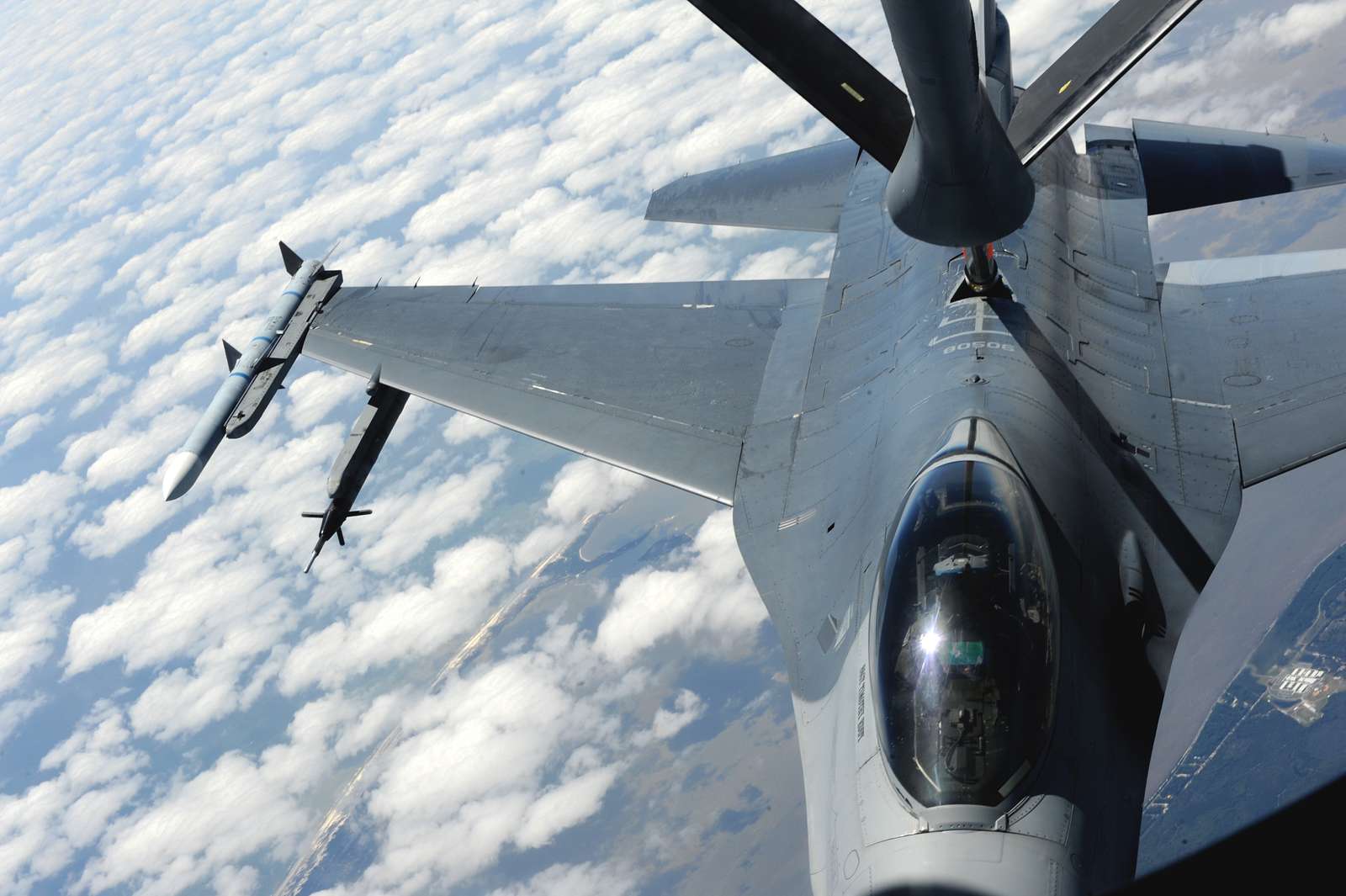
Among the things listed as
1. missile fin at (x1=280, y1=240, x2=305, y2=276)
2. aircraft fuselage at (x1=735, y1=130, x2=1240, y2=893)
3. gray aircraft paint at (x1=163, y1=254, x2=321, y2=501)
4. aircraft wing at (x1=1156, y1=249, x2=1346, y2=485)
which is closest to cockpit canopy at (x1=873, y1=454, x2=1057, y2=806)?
aircraft fuselage at (x1=735, y1=130, x2=1240, y2=893)

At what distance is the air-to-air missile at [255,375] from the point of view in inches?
688

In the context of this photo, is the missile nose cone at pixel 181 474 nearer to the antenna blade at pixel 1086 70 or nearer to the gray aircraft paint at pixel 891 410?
the gray aircraft paint at pixel 891 410

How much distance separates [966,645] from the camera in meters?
7.34

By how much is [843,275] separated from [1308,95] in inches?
5806

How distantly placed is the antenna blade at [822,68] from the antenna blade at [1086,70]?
1244 millimetres

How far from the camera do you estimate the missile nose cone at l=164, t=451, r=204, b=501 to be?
17.0 metres

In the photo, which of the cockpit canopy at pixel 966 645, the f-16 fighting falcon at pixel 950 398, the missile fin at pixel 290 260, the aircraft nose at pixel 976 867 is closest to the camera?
the aircraft nose at pixel 976 867

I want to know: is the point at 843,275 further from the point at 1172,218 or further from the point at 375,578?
the point at 1172,218

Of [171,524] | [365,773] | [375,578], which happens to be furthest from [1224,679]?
[171,524]

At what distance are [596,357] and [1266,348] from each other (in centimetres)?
1021

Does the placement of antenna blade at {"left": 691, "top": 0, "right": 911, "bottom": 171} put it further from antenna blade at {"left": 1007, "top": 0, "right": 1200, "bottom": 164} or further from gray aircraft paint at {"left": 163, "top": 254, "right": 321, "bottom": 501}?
gray aircraft paint at {"left": 163, "top": 254, "right": 321, "bottom": 501}

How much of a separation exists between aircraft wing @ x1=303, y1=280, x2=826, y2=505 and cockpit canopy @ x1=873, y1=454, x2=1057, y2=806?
535 cm

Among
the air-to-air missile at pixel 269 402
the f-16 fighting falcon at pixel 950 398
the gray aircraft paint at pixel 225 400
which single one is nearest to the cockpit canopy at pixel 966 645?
the f-16 fighting falcon at pixel 950 398

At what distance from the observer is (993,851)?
670cm
